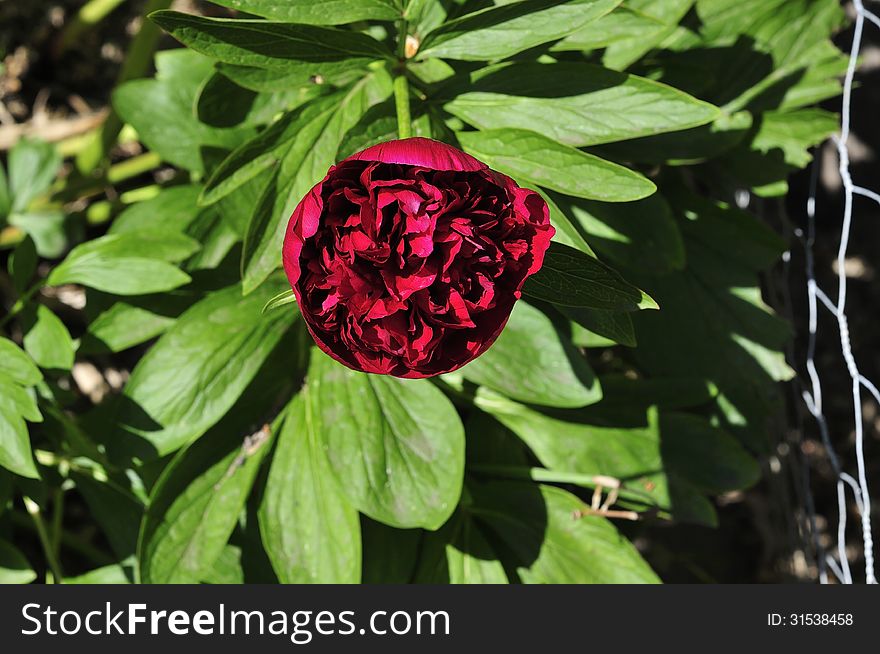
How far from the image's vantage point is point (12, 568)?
128 cm

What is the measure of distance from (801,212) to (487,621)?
1272 mm

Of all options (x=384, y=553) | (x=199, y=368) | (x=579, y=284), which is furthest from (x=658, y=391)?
(x=199, y=368)

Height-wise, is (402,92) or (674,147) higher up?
(674,147)

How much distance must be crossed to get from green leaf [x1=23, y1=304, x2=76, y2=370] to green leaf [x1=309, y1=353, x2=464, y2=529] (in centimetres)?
35

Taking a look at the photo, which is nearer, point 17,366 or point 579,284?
point 579,284

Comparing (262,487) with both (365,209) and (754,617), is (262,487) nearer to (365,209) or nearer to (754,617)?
(365,209)

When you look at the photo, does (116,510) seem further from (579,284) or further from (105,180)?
(579,284)

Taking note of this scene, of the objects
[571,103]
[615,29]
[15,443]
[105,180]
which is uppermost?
[105,180]

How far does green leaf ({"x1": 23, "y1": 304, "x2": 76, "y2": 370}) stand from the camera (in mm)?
1202

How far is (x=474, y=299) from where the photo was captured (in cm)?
76

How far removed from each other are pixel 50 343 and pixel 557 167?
30.1 inches

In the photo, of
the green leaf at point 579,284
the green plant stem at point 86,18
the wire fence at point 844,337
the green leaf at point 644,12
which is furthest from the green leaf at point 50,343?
the wire fence at point 844,337

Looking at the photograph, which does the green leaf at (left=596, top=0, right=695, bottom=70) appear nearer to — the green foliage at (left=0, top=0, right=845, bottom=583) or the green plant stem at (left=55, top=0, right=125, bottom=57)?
the green foliage at (left=0, top=0, right=845, bottom=583)

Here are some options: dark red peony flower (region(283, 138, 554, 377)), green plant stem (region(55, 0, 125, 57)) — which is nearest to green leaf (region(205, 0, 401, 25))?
dark red peony flower (region(283, 138, 554, 377))
